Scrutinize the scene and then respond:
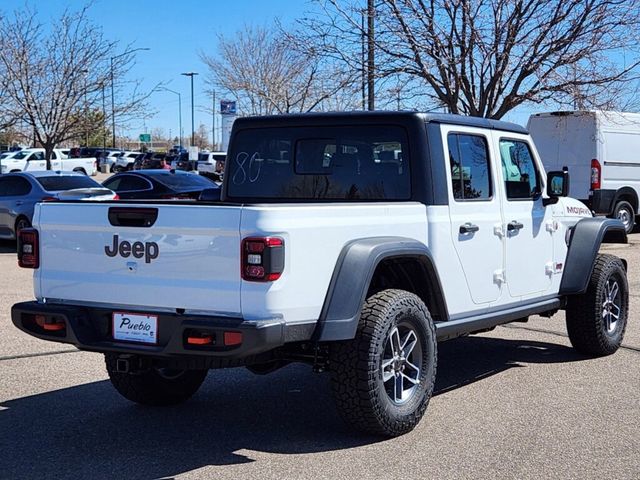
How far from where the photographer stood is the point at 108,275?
513 cm

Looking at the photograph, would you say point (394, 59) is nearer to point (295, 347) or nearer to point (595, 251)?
point (595, 251)

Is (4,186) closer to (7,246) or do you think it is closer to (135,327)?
(7,246)

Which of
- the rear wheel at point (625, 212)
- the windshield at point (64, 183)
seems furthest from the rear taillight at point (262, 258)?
the rear wheel at point (625, 212)

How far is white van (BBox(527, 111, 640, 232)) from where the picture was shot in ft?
57.1

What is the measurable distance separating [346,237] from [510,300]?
198cm

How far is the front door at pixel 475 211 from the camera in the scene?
19.7 feet

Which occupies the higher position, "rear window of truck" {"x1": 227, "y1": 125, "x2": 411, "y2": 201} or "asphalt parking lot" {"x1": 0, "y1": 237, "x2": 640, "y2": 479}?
"rear window of truck" {"x1": 227, "y1": 125, "x2": 411, "y2": 201}

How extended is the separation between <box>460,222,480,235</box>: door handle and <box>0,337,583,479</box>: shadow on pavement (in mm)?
1225

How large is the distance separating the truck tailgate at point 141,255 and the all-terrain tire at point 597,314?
3771 millimetres

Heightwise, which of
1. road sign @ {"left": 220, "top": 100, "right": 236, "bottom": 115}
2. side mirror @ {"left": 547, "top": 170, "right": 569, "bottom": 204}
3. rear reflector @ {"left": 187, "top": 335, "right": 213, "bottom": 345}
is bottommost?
rear reflector @ {"left": 187, "top": 335, "right": 213, "bottom": 345}

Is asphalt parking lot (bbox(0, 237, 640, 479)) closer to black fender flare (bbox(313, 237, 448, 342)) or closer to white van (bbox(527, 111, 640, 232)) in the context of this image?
black fender flare (bbox(313, 237, 448, 342))

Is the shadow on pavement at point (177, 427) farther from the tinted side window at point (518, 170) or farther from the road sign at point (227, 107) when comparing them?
the road sign at point (227, 107)

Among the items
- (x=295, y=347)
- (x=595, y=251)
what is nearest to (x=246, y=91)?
(x=595, y=251)

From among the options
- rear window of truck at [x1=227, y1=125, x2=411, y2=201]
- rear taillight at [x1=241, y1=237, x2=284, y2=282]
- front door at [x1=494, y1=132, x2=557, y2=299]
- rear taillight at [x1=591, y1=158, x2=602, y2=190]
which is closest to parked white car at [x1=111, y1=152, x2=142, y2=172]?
rear taillight at [x1=591, y1=158, x2=602, y2=190]
